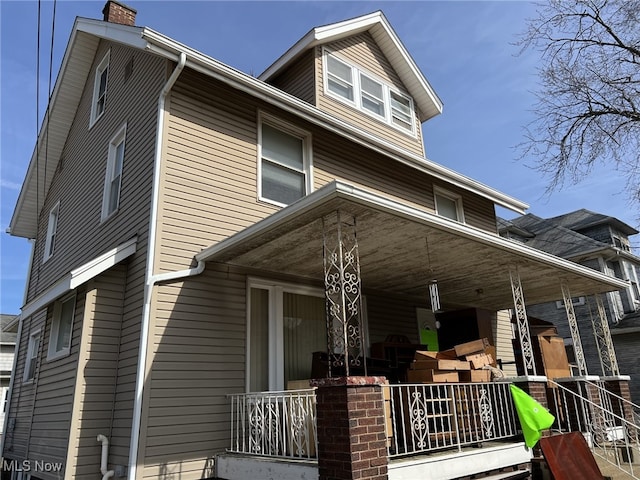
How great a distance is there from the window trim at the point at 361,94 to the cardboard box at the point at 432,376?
6.35m

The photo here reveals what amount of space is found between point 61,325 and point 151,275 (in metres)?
3.41

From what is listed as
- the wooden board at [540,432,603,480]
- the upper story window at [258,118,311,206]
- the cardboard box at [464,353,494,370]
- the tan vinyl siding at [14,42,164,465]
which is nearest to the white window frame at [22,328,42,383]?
the tan vinyl siding at [14,42,164,465]

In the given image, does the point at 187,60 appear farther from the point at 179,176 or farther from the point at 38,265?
the point at 38,265

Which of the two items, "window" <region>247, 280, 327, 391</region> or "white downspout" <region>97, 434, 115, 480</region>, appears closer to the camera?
"white downspout" <region>97, 434, 115, 480</region>

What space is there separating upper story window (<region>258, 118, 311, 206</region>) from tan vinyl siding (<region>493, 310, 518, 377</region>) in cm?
631

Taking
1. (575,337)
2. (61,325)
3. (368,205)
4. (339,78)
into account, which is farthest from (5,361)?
(575,337)

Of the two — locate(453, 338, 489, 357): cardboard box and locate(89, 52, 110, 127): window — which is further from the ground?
locate(89, 52, 110, 127): window

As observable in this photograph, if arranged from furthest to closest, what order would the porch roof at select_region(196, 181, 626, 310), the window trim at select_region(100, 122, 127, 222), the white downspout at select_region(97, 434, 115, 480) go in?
the window trim at select_region(100, 122, 127, 222), the white downspout at select_region(97, 434, 115, 480), the porch roof at select_region(196, 181, 626, 310)

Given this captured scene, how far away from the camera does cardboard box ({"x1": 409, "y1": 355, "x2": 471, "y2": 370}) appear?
6.15m

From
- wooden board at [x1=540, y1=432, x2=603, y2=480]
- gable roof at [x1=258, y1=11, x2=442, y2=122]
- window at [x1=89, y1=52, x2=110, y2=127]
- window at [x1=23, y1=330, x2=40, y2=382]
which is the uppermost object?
gable roof at [x1=258, y1=11, x2=442, y2=122]

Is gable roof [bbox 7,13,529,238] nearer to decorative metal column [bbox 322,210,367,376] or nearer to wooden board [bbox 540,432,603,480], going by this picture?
decorative metal column [bbox 322,210,367,376]

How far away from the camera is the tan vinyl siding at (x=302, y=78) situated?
398 inches

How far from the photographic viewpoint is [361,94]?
11.1 m

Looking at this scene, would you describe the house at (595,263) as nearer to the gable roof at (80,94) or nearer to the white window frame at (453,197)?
the white window frame at (453,197)
